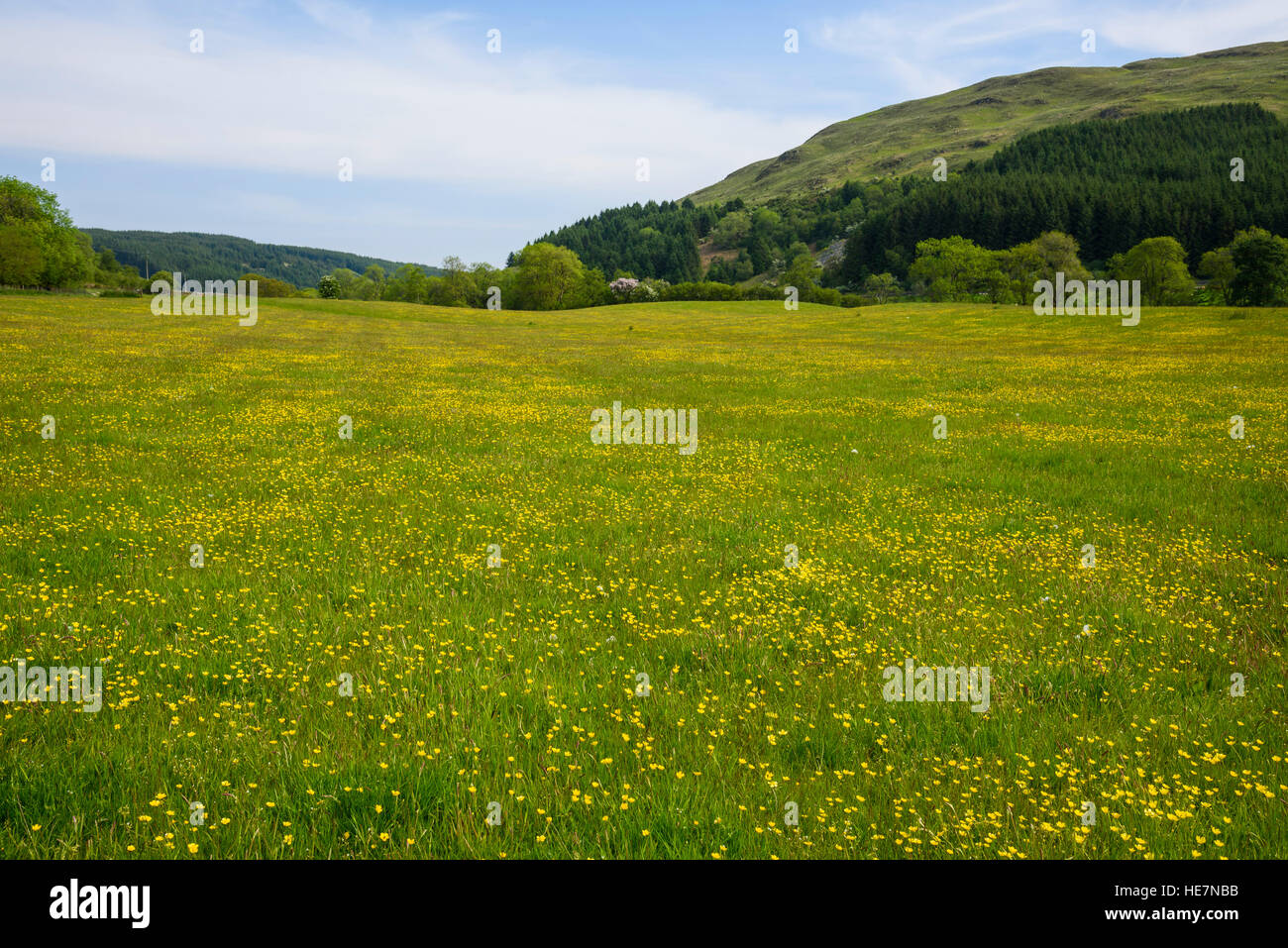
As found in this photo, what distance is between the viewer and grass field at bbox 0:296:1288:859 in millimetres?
4492

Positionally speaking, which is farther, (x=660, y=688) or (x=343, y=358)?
(x=343, y=358)

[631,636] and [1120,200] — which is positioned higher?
[1120,200]

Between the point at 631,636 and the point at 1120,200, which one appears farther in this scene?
the point at 1120,200

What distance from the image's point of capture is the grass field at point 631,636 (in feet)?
14.7

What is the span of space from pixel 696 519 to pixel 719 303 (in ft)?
330

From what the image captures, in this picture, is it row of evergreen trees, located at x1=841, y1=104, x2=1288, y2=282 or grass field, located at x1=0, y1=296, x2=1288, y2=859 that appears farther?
row of evergreen trees, located at x1=841, y1=104, x2=1288, y2=282

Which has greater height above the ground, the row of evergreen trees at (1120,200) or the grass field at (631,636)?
the row of evergreen trees at (1120,200)

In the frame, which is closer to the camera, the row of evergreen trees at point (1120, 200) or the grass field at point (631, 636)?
the grass field at point (631, 636)

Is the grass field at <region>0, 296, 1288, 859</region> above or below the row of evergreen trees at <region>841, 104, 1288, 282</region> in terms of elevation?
below

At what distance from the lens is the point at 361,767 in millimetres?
4836

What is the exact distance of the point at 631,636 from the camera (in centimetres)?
734
